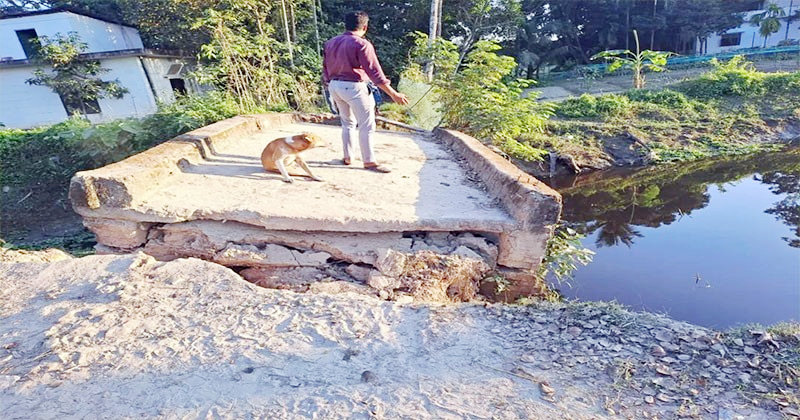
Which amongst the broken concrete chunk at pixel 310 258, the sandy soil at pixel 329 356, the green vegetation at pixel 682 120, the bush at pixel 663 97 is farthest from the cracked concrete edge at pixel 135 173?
the bush at pixel 663 97

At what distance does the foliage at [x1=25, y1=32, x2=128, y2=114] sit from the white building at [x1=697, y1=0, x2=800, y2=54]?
33.9 meters

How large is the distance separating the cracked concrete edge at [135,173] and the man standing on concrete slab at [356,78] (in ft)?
5.52

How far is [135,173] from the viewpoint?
3373mm

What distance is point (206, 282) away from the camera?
2738 mm

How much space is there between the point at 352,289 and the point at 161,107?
6387 millimetres

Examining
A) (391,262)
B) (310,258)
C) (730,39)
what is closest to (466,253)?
(391,262)

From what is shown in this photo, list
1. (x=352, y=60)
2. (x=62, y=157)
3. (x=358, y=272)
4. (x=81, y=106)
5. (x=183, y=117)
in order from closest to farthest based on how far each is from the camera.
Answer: (x=358, y=272)
(x=352, y=60)
(x=183, y=117)
(x=62, y=157)
(x=81, y=106)

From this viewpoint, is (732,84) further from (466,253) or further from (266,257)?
(266,257)

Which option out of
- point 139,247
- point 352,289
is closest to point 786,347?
point 352,289

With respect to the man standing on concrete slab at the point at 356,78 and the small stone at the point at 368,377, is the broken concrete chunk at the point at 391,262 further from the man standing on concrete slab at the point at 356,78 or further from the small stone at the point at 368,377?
the man standing on concrete slab at the point at 356,78

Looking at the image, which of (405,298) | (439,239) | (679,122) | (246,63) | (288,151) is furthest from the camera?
(679,122)

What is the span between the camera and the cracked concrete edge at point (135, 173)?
10.4 feet

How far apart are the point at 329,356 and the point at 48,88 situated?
17434 mm

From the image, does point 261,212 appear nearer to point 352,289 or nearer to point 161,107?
point 352,289
